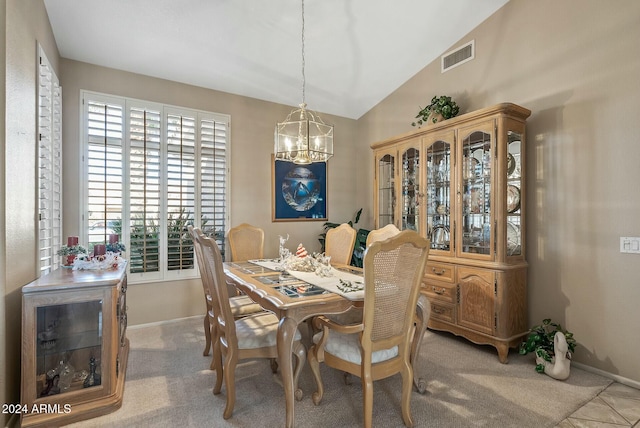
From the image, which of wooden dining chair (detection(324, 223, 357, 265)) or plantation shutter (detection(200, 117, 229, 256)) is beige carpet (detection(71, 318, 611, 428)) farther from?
plantation shutter (detection(200, 117, 229, 256))

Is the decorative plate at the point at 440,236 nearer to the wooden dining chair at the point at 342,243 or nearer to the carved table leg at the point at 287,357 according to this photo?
the wooden dining chair at the point at 342,243

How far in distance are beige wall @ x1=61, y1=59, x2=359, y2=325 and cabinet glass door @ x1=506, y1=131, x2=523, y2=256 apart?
2.63 metres

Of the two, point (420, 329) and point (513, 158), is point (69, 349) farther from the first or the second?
point (513, 158)

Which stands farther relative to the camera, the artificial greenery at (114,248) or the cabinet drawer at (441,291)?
the cabinet drawer at (441,291)

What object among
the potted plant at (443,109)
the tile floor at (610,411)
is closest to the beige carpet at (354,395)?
the tile floor at (610,411)

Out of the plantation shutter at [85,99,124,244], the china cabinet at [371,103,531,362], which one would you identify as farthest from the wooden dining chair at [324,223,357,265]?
the plantation shutter at [85,99,124,244]

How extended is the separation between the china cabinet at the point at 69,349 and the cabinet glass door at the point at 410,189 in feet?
9.95

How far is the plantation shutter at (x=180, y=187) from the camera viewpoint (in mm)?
3820

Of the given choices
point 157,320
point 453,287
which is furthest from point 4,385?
point 453,287

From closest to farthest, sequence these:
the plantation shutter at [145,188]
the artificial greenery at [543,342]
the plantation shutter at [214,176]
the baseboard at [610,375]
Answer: the baseboard at [610,375] → the artificial greenery at [543,342] → the plantation shutter at [145,188] → the plantation shutter at [214,176]

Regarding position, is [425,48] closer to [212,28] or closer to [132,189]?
[212,28]

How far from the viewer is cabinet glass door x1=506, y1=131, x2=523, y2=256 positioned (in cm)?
302

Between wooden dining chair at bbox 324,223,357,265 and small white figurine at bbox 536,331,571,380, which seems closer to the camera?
small white figurine at bbox 536,331,571,380

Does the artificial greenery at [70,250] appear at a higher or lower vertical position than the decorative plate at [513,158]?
lower
